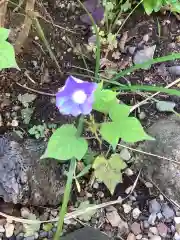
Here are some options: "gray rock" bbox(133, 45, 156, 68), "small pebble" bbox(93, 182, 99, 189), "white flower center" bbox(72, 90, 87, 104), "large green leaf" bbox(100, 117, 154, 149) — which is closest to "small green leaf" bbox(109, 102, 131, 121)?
"large green leaf" bbox(100, 117, 154, 149)

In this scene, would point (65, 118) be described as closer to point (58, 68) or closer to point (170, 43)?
point (58, 68)

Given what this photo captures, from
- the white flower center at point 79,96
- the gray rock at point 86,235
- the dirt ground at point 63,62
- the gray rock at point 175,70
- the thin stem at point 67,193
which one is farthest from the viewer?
the gray rock at point 175,70

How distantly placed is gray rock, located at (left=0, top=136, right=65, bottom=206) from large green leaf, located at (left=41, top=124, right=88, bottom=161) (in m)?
0.25

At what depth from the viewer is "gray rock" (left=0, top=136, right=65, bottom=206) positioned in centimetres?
139

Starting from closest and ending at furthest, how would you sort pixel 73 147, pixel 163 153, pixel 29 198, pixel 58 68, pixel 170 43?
pixel 73 147
pixel 29 198
pixel 163 153
pixel 58 68
pixel 170 43

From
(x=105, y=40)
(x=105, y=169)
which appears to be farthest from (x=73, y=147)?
(x=105, y=40)

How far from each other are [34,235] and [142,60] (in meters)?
0.69

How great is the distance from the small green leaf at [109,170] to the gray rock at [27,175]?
11cm

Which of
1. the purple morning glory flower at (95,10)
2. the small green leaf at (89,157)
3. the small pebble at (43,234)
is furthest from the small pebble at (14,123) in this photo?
the purple morning glory flower at (95,10)

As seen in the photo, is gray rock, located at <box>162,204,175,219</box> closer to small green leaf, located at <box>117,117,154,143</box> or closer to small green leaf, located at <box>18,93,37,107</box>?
small green leaf, located at <box>117,117,154,143</box>

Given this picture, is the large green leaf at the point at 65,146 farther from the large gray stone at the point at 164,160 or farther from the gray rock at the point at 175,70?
the gray rock at the point at 175,70

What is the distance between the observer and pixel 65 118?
5.20ft

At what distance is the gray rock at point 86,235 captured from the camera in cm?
137

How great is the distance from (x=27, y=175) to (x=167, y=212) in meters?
0.41
